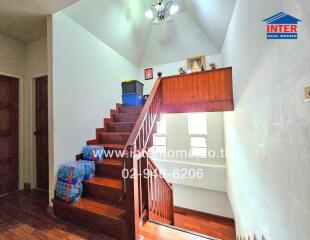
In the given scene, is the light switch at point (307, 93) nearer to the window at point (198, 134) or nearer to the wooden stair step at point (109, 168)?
the wooden stair step at point (109, 168)

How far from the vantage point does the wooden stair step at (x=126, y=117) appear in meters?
3.59

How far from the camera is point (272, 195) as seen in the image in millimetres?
1296

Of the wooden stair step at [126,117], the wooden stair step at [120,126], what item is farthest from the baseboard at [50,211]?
the wooden stair step at [126,117]

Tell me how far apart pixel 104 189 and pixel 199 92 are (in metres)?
2.25

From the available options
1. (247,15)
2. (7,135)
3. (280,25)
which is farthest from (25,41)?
(280,25)

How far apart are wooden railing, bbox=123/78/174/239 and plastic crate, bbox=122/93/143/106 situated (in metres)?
1.33

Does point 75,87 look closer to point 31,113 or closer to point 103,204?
point 31,113

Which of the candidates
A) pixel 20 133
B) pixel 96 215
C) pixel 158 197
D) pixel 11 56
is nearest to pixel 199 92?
pixel 158 197

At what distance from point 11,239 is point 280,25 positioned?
3.21 m

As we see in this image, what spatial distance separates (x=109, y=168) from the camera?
8.61 ft

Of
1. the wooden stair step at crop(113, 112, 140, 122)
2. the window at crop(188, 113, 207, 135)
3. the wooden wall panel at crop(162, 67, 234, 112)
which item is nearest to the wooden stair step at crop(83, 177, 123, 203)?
the wooden stair step at crop(113, 112, 140, 122)

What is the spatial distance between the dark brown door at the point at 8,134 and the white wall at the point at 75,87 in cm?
133

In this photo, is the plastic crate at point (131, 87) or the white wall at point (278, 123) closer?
the white wall at point (278, 123)

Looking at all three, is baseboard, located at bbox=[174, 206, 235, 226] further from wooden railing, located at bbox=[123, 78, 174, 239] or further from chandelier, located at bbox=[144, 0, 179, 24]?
chandelier, located at bbox=[144, 0, 179, 24]
